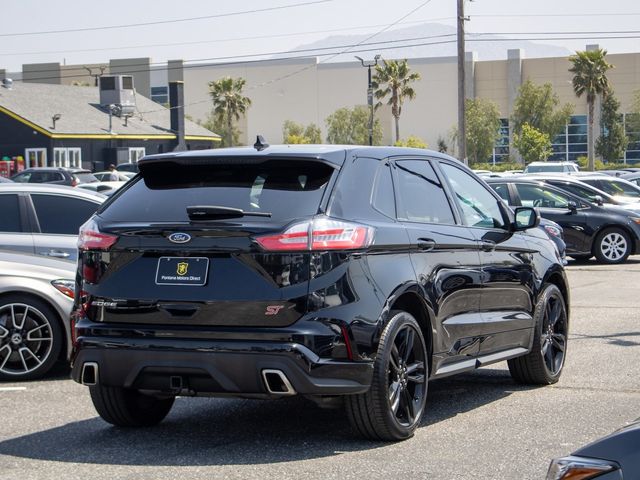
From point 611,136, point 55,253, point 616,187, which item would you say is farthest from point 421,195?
point 611,136

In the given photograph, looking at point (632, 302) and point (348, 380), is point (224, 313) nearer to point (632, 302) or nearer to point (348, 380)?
point (348, 380)

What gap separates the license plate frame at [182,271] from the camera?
6586 mm

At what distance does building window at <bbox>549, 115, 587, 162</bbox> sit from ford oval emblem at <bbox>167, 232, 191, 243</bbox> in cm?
10554

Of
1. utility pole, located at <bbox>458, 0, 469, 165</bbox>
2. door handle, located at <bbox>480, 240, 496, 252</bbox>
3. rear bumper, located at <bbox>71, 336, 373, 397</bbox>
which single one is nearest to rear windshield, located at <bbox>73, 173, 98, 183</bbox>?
utility pole, located at <bbox>458, 0, 469, 165</bbox>

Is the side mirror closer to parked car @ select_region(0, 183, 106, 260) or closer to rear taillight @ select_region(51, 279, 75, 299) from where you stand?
rear taillight @ select_region(51, 279, 75, 299)

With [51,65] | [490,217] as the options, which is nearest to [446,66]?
[51,65]

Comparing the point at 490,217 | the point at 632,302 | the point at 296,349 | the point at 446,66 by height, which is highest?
the point at 446,66

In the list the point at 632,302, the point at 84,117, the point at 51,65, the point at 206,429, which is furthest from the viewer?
the point at 51,65

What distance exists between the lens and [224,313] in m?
6.48

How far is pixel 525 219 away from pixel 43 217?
4.76 m

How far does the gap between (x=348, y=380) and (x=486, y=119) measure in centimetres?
9479

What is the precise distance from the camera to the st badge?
21.7 feet

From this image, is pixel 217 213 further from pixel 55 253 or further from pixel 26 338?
pixel 55 253

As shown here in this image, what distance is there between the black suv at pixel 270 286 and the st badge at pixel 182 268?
0.05 ft
